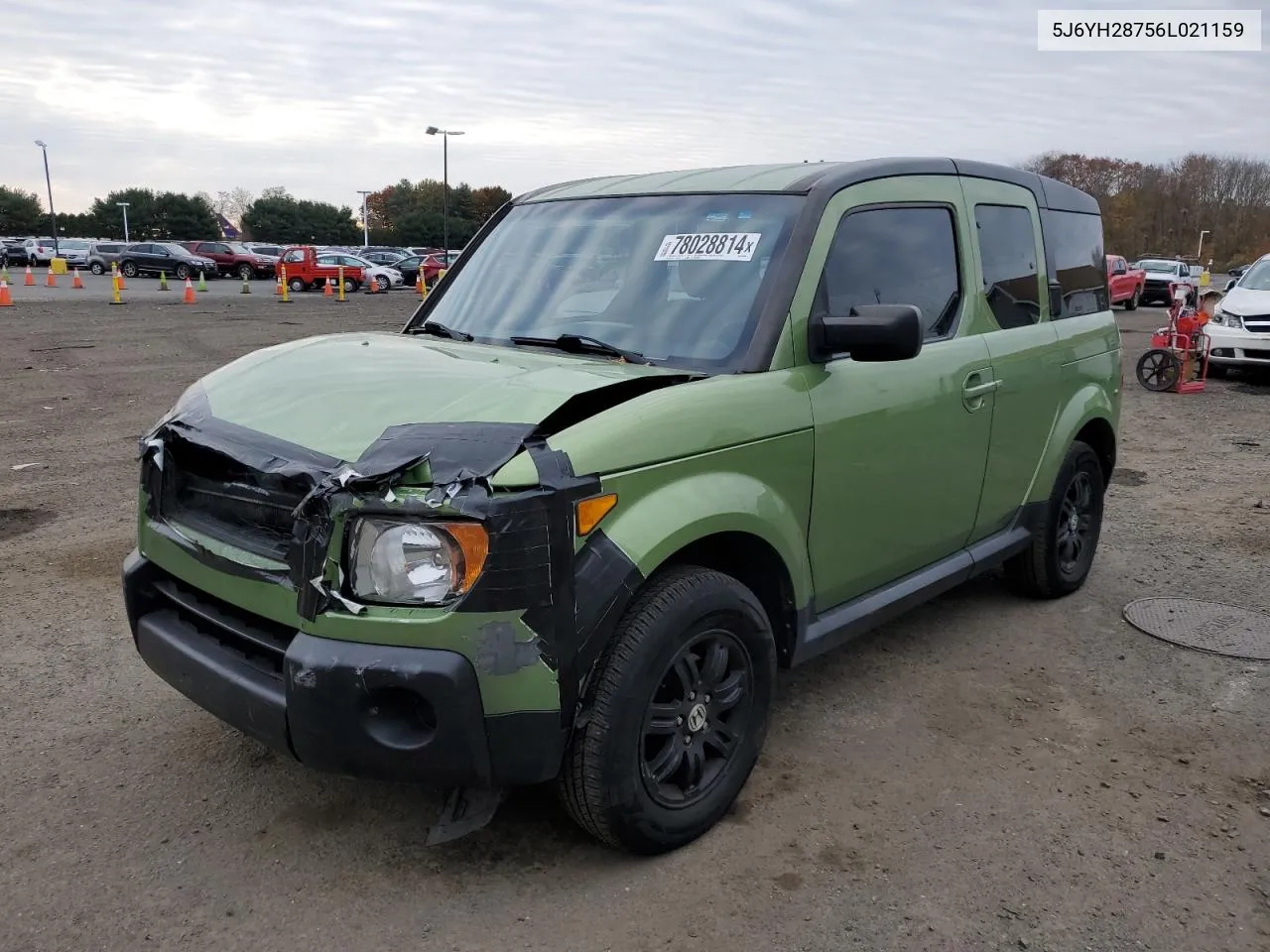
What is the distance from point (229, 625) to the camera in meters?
2.83

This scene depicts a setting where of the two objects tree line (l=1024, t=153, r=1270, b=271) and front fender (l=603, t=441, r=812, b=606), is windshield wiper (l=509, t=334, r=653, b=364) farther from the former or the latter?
tree line (l=1024, t=153, r=1270, b=271)

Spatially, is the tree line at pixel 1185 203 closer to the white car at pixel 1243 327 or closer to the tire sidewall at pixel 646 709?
the white car at pixel 1243 327

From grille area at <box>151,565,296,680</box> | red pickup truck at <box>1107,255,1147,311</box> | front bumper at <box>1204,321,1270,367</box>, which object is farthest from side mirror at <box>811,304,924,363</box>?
red pickup truck at <box>1107,255,1147,311</box>

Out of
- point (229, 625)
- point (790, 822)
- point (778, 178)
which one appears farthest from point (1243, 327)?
point (229, 625)

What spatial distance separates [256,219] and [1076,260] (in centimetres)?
9460

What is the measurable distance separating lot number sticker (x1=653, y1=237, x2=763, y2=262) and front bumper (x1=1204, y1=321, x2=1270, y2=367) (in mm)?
12837

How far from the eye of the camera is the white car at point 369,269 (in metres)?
36.2

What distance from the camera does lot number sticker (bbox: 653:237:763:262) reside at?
3.42 meters

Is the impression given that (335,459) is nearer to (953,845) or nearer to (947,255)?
(953,845)

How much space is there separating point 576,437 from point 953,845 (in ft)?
5.59

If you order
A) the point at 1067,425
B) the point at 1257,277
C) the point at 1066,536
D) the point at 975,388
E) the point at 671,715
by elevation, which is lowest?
the point at 1066,536

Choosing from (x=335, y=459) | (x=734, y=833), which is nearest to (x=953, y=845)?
(x=734, y=833)

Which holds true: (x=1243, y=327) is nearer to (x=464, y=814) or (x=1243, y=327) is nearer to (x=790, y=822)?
(x=790, y=822)

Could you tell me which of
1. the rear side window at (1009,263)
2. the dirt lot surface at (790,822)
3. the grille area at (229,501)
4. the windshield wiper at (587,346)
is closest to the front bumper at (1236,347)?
the dirt lot surface at (790,822)
